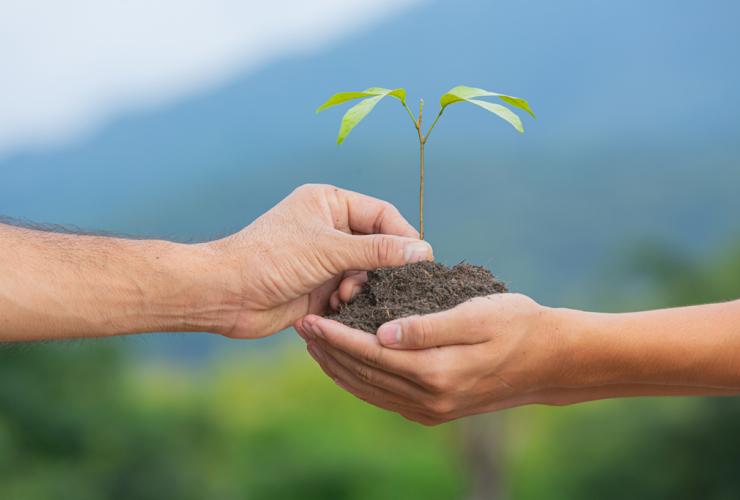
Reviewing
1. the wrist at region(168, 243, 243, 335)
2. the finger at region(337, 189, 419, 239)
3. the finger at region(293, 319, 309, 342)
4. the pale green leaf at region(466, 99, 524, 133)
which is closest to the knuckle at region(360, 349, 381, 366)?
the finger at region(293, 319, 309, 342)

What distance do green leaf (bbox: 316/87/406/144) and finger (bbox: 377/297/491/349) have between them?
535 mm

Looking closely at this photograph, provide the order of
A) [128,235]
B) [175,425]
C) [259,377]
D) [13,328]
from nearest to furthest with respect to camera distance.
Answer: [13,328], [128,235], [175,425], [259,377]

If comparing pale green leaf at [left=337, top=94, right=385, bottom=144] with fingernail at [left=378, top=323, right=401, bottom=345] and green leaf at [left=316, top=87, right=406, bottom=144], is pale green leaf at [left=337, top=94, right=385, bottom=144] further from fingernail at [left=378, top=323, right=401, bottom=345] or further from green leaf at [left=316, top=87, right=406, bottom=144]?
fingernail at [left=378, top=323, right=401, bottom=345]

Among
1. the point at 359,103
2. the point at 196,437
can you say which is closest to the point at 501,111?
the point at 359,103

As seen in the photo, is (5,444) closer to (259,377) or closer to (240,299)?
(259,377)

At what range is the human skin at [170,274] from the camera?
241 centimetres

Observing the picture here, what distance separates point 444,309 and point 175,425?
10.1 meters

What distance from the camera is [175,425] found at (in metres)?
11.6

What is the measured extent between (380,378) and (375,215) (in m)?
0.69

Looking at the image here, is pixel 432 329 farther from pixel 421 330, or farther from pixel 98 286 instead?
pixel 98 286

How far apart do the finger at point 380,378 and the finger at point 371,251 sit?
0.90 ft

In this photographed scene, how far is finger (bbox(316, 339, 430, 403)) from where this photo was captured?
89.7 inches

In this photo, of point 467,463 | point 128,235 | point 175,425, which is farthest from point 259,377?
point 128,235

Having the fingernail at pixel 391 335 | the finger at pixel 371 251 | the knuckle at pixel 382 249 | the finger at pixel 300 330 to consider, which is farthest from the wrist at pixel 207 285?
the fingernail at pixel 391 335
